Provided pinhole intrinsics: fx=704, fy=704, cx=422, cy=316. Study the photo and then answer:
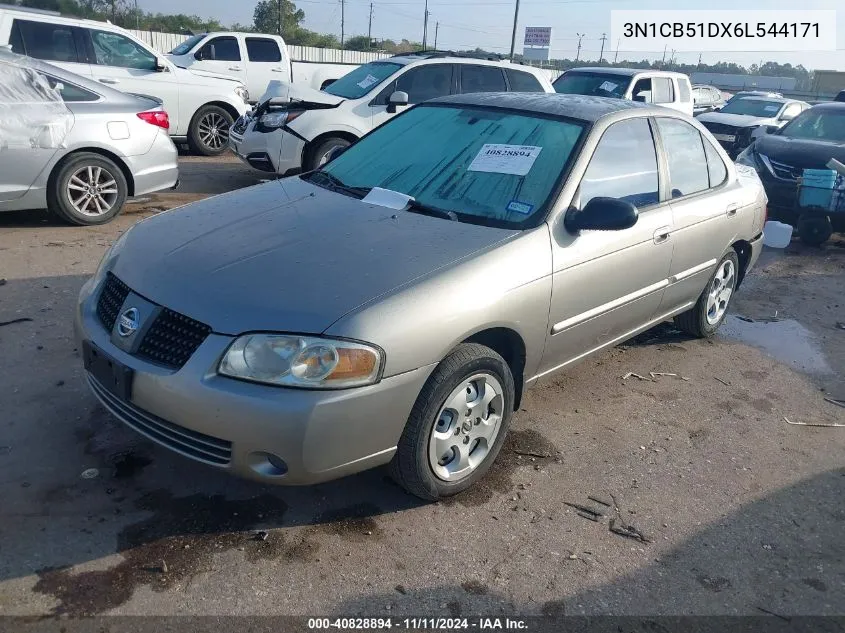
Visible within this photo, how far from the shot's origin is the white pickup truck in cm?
1386

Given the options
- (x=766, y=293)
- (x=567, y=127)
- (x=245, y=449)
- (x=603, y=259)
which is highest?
(x=567, y=127)

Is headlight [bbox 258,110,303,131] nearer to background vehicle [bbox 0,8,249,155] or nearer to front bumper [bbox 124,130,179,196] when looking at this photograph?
front bumper [bbox 124,130,179,196]

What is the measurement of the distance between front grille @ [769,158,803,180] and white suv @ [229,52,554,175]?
3019 millimetres

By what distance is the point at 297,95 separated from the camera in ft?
28.5

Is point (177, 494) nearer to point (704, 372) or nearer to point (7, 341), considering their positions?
point (7, 341)

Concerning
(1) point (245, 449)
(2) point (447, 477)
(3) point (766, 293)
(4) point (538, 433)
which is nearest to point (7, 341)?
(1) point (245, 449)

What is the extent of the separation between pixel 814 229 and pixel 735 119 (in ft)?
Answer: 27.0

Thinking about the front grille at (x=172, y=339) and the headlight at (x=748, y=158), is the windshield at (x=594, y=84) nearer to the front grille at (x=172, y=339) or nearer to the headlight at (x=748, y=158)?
the headlight at (x=748, y=158)

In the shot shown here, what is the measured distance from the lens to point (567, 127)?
12.3 feet

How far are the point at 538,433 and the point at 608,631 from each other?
1377mm

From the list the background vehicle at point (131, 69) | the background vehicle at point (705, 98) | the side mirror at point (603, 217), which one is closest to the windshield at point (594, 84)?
the background vehicle at point (131, 69)

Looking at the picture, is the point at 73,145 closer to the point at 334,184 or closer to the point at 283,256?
the point at 334,184

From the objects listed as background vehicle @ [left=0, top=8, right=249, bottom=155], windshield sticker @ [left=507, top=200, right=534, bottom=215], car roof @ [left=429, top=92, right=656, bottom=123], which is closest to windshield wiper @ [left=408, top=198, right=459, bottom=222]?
windshield sticker @ [left=507, top=200, right=534, bottom=215]

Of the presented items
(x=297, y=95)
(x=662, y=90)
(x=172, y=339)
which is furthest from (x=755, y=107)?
(x=172, y=339)
